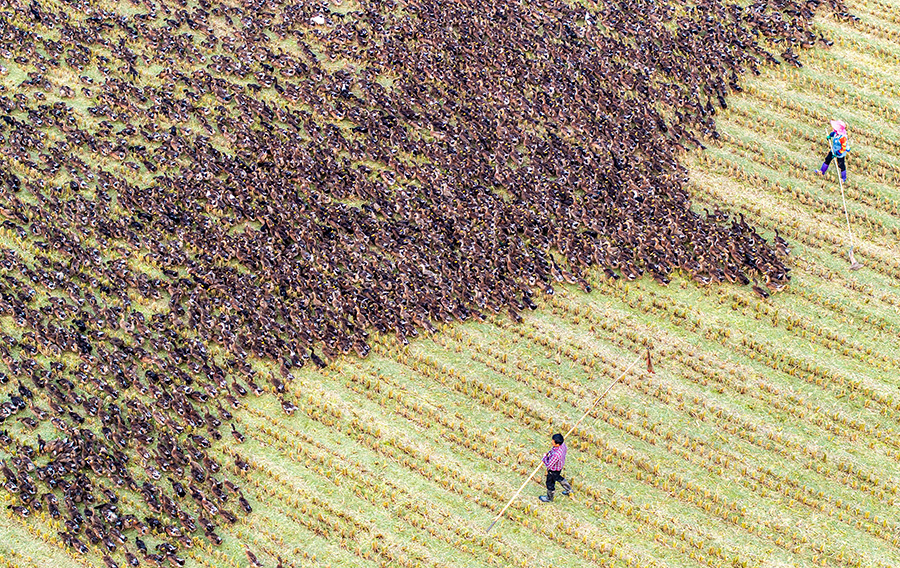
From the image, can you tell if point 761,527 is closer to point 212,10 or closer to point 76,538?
point 76,538

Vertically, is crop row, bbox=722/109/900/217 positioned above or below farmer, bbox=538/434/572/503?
above

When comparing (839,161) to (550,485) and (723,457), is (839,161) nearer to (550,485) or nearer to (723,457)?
(723,457)

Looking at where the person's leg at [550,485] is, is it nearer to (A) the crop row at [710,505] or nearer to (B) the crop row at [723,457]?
(A) the crop row at [710,505]

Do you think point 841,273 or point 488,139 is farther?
point 488,139

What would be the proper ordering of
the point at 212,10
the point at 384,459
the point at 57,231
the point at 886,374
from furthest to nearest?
1. the point at 212,10
2. the point at 57,231
3. the point at 886,374
4. the point at 384,459

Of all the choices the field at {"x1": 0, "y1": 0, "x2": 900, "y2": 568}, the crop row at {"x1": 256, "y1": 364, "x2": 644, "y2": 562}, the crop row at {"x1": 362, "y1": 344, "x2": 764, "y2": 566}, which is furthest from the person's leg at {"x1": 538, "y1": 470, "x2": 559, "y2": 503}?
the crop row at {"x1": 362, "y1": 344, "x2": 764, "y2": 566}

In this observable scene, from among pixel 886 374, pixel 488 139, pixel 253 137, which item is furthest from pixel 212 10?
pixel 886 374

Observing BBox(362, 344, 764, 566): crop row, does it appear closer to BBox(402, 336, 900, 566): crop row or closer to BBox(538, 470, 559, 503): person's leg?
BBox(402, 336, 900, 566): crop row
